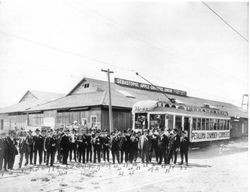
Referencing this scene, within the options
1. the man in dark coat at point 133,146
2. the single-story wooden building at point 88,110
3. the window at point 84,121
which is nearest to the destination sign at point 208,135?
the single-story wooden building at point 88,110

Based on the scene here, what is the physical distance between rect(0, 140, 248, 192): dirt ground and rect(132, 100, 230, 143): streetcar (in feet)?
14.5

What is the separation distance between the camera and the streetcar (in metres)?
15.6

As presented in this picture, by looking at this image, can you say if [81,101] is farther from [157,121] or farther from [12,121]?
[12,121]

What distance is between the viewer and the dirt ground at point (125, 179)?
7684 millimetres

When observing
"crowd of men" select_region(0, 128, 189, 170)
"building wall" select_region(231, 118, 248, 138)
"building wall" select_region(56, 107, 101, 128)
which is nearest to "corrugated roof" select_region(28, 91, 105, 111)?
"building wall" select_region(56, 107, 101, 128)

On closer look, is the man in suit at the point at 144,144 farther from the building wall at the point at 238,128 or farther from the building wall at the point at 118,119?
the building wall at the point at 238,128

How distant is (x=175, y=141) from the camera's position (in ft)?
A: 39.9

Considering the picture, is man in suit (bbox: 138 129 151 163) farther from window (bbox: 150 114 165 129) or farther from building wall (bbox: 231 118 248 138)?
building wall (bbox: 231 118 248 138)

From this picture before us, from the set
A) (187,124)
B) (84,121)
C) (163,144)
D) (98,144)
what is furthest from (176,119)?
(84,121)

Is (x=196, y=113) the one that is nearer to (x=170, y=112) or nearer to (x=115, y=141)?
(x=170, y=112)

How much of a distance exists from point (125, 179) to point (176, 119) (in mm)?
8014

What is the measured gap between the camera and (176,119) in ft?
53.0

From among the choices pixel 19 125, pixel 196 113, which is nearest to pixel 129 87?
pixel 19 125

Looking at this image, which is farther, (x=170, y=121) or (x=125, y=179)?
(x=170, y=121)
